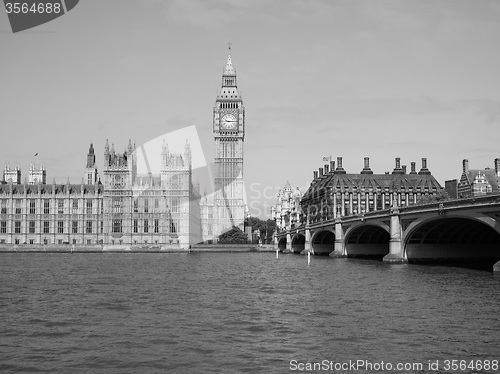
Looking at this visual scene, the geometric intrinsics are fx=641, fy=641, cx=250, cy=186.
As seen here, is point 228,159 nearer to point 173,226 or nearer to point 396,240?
point 173,226

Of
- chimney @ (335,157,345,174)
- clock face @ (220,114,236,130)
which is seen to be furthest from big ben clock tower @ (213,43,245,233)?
chimney @ (335,157,345,174)

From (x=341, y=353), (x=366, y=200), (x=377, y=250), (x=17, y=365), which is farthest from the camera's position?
(x=366, y=200)

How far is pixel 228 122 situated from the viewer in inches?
7121

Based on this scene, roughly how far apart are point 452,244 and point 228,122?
11785cm

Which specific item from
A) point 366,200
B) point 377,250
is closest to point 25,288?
point 377,250

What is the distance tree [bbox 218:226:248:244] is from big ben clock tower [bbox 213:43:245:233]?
9.32m

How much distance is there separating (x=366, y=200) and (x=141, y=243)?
51.7 meters

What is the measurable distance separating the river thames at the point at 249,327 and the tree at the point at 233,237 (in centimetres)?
11048

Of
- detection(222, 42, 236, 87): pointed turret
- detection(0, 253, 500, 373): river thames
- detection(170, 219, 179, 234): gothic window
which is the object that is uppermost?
detection(222, 42, 236, 87): pointed turret

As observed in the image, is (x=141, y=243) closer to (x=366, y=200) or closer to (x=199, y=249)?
(x=199, y=249)

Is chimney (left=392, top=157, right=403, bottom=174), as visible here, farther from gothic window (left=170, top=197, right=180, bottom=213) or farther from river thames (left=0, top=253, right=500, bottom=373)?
river thames (left=0, top=253, right=500, bottom=373)

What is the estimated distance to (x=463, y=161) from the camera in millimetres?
111375

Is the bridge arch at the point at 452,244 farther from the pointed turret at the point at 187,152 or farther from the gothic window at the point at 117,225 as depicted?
the pointed turret at the point at 187,152

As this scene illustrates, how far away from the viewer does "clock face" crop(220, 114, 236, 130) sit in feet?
591
